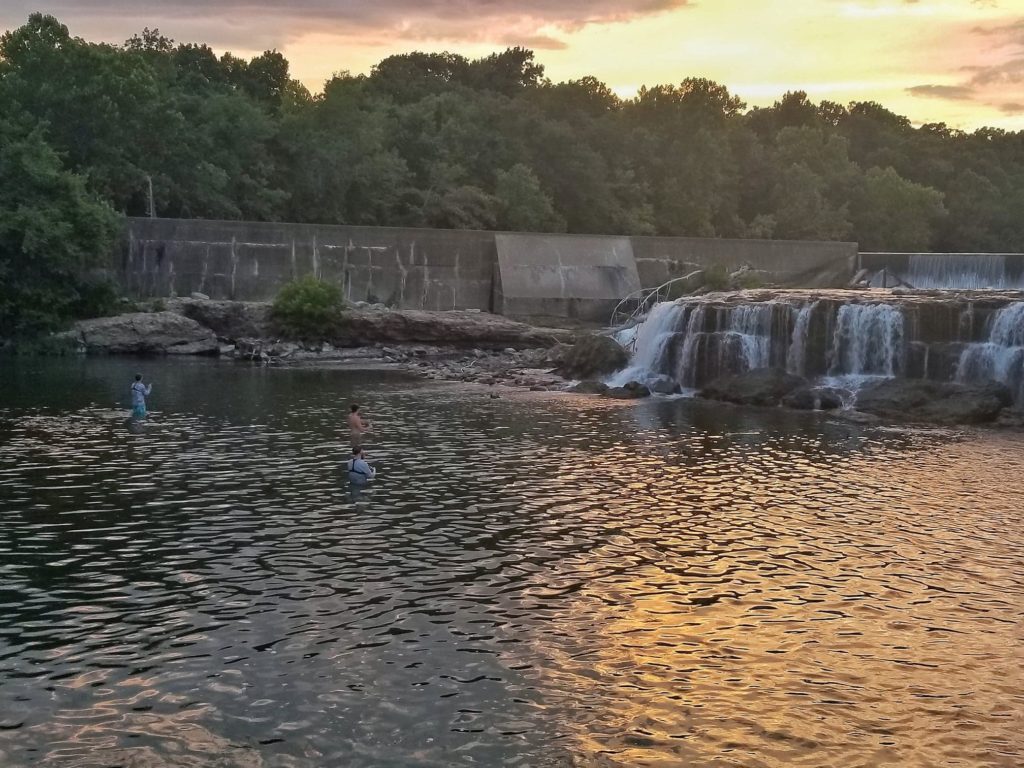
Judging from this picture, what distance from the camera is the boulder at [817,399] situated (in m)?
36.3

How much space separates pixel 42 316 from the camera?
51.9 m

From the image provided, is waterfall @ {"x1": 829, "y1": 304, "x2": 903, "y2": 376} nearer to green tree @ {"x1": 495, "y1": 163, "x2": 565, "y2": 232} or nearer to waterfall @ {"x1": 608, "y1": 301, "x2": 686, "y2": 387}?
waterfall @ {"x1": 608, "y1": 301, "x2": 686, "y2": 387}

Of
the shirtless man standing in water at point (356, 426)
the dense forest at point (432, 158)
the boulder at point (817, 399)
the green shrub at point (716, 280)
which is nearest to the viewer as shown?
the shirtless man standing in water at point (356, 426)

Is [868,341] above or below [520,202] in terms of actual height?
below

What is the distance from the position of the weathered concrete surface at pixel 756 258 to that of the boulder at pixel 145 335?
26310 millimetres

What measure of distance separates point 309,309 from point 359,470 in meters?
32.6

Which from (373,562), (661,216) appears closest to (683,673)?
(373,562)

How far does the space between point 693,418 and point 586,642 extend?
21.5 meters

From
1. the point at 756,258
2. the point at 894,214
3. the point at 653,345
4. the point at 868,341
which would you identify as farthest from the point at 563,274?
the point at 894,214

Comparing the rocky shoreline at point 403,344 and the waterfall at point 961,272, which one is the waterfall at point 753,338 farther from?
the waterfall at point 961,272

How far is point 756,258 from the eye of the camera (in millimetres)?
66438

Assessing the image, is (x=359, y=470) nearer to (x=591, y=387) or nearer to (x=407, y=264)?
(x=591, y=387)

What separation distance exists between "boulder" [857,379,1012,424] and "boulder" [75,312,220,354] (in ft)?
107

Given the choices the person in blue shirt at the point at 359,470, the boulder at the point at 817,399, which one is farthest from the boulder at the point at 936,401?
the person in blue shirt at the point at 359,470
